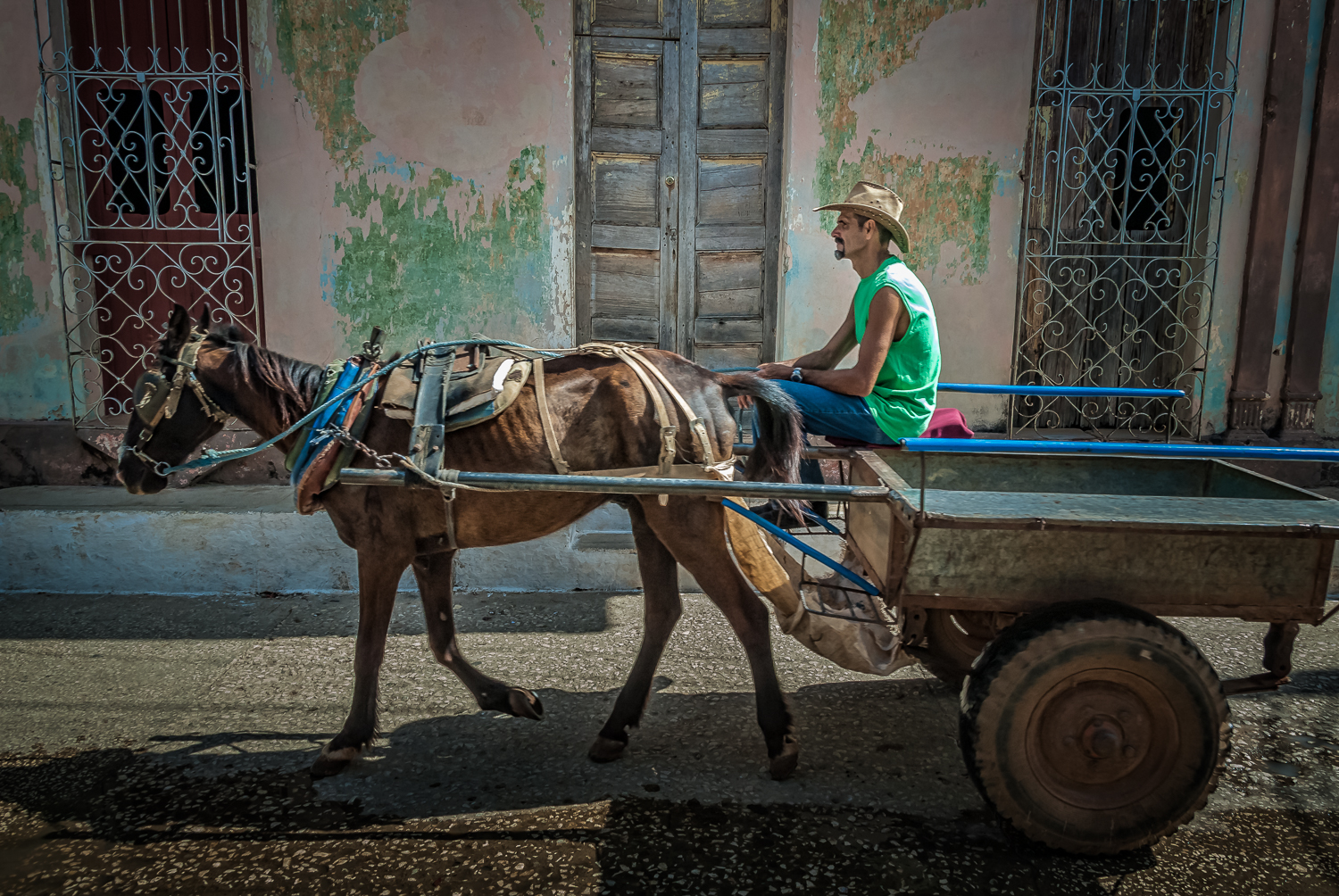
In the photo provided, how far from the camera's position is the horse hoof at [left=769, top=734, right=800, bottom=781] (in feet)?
9.85

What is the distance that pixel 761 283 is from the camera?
5.63 metres

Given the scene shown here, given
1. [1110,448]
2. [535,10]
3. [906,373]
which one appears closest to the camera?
[1110,448]

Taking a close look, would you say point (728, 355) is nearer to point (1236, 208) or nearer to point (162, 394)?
point (1236, 208)

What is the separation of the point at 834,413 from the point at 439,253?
3.17 m

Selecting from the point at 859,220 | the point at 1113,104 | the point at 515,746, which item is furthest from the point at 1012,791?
the point at 1113,104

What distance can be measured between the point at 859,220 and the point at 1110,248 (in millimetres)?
3339

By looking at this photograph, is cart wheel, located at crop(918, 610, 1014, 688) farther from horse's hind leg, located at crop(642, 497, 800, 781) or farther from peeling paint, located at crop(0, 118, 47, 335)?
peeling paint, located at crop(0, 118, 47, 335)

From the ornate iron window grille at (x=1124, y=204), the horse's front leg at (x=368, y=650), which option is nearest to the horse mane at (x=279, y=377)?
the horse's front leg at (x=368, y=650)

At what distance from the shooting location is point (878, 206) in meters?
3.25

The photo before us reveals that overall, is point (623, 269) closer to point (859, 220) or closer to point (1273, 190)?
point (859, 220)

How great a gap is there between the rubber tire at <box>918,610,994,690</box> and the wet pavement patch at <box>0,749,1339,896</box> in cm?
47

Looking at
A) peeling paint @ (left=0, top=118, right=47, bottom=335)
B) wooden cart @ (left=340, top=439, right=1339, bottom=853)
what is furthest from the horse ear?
peeling paint @ (left=0, top=118, right=47, bottom=335)

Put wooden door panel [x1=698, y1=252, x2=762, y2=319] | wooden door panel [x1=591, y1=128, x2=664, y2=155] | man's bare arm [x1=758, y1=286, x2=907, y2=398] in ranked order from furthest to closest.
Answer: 1. wooden door panel [x1=698, y1=252, x2=762, y2=319]
2. wooden door panel [x1=591, y1=128, x2=664, y2=155]
3. man's bare arm [x1=758, y1=286, x2=907, y2=398]

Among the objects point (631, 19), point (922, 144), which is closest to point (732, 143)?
point (631, 19)
